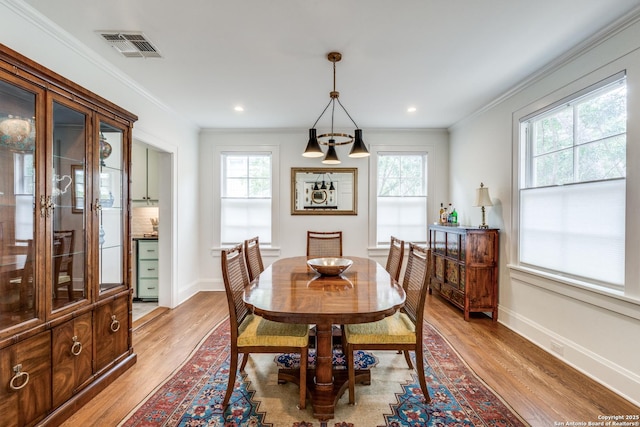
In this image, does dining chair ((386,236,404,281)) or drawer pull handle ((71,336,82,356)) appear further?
dining chair ((386,236,404,281))

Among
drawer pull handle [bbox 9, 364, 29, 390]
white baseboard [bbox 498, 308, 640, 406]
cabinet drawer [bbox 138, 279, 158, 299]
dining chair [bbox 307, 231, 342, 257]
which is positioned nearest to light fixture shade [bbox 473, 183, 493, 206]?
white baseboard [bbox 498, 308, 640, 406]

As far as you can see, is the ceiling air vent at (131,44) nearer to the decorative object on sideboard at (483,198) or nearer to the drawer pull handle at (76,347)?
the drawer pull handle at (76,347)

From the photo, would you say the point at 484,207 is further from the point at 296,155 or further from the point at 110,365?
the point at 110,365

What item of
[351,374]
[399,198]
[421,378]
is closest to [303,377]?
[351,374]

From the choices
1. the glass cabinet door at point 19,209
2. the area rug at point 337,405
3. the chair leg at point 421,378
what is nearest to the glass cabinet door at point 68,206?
the glass cabinet door at point 19,209

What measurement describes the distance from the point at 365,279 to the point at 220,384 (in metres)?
1.34

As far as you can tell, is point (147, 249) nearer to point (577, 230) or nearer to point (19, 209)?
point (19, 209)

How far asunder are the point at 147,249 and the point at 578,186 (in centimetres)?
494

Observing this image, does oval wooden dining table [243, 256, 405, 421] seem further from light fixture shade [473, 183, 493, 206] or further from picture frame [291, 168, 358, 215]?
picture frame [291, 168, 358, 215]

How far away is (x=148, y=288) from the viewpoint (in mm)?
4113

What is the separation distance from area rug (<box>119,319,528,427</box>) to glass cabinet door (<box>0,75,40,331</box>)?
3.20 ft

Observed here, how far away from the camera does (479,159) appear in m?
3.82

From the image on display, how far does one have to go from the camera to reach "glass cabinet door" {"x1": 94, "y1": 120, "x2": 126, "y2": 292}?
2.21m

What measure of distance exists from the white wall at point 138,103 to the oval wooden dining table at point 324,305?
219 centimetres
